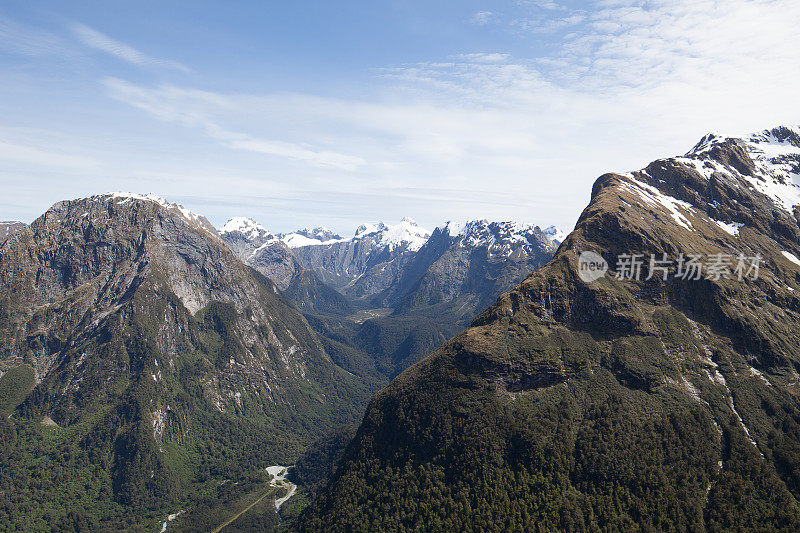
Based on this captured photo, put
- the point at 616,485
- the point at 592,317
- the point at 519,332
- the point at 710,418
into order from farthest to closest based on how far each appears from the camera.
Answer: the point at 592,317, the point at 519,332, the point at 710,418, the point at 616,485

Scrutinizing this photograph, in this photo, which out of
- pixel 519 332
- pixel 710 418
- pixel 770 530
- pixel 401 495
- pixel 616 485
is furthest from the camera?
pixel 519 332

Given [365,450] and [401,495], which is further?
[365,450]

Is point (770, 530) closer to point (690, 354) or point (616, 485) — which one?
point (616, 485)

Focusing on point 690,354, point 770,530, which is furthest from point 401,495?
point 690,354

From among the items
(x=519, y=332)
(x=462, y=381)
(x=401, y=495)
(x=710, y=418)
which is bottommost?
(x=401, y=495)

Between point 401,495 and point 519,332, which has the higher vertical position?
point 519,332

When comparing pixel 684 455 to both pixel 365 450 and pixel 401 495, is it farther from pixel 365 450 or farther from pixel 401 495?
pixel 365 450
